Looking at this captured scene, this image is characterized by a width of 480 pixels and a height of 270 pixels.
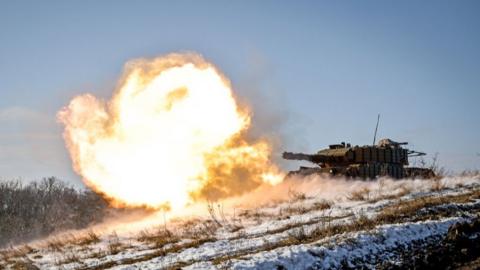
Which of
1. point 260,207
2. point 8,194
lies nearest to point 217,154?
point 260,207

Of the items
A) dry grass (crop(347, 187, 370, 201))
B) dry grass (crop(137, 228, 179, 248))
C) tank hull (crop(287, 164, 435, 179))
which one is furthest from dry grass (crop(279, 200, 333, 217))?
tank hull (crop(287, 164, 435, 179))

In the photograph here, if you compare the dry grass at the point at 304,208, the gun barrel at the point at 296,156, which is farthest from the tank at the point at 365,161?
the dry grass at the point at 304,208

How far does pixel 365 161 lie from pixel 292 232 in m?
18.2

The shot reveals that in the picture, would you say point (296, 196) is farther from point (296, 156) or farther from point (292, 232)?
point (292, 232)

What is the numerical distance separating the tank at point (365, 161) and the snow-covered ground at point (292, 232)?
1.31 m

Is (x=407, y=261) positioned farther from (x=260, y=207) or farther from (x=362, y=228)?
(x=260, y=207)

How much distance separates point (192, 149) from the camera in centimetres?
2869

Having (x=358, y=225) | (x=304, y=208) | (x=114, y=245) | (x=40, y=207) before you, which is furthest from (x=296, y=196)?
(x=40, y=207)

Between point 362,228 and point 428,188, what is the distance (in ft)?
41.2

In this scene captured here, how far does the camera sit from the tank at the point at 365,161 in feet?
102

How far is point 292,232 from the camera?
49.3 ft

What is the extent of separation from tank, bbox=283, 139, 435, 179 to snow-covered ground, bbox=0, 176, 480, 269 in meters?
1.31

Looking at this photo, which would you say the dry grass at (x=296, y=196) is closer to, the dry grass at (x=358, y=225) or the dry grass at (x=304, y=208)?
the dry grass at (x=304, y=208)

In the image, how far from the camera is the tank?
31155mm
